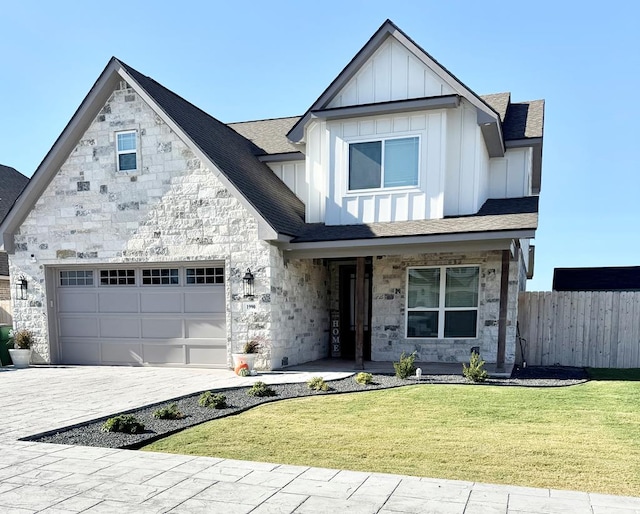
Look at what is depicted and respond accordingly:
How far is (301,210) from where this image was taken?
39.9ft

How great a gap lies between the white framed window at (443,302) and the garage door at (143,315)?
4.72 metres

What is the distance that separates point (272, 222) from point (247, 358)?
117 inches

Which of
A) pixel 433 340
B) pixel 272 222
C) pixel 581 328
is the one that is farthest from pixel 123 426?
pixel 581 328

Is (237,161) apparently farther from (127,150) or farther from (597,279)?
(597,279)

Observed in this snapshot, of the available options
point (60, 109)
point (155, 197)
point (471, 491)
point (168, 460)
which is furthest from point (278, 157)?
point (471, 491)

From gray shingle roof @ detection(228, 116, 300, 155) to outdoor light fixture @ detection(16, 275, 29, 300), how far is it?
707 cm

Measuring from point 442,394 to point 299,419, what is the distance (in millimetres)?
2645

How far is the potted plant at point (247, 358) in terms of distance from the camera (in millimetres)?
9570

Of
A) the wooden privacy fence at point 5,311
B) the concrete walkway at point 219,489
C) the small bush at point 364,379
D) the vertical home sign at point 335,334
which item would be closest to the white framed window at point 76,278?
the wooden privacy fence at point 5,311

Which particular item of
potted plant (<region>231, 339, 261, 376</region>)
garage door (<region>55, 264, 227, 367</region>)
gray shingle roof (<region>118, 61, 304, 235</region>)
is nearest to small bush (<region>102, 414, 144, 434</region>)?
potted plant (<region>231, 339, 261, 376</region>)

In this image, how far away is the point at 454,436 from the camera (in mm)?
5324

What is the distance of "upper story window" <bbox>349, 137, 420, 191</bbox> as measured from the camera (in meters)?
10.6

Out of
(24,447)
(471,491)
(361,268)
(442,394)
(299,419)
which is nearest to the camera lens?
(471,491)

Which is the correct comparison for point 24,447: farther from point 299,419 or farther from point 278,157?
point 278,157
